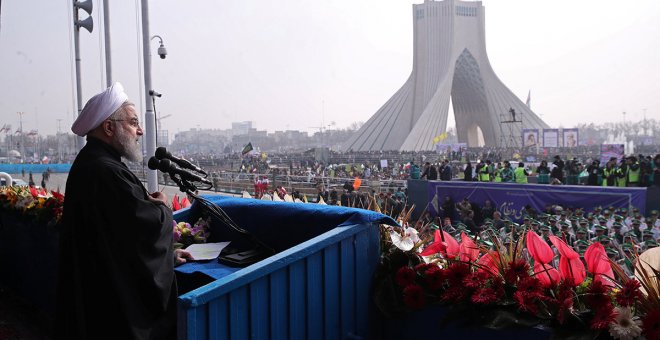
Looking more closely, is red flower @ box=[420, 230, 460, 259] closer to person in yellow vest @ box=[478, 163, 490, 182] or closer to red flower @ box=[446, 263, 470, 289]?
red flower @ box=[446, 263, 470, 289]

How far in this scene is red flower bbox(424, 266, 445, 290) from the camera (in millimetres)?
2638

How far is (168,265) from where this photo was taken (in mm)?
2229

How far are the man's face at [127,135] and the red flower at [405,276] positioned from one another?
1482 mm

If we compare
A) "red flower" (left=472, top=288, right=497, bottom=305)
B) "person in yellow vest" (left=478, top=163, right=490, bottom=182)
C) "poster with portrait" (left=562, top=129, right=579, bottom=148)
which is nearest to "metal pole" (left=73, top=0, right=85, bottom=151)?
"red flower" (left=472, top=288, right=497, bottom=305)

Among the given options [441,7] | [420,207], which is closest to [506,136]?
[441,7]

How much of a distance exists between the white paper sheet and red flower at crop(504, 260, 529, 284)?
1.57 metres

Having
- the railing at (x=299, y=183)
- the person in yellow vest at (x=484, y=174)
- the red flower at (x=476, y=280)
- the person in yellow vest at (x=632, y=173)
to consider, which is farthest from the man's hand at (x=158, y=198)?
the person in yellow vest at (x=484, y=174)

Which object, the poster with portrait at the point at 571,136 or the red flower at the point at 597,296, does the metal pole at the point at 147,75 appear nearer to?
the red flower at the point at 597,296

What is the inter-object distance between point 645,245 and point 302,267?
6.46m

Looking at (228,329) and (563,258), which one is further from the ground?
(563,258)

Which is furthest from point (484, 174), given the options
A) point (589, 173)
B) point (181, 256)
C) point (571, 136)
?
point (571, 136)

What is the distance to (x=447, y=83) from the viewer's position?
6244 cm

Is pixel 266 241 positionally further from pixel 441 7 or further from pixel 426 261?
pixel 441 7

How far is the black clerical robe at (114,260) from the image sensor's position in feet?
6.97
